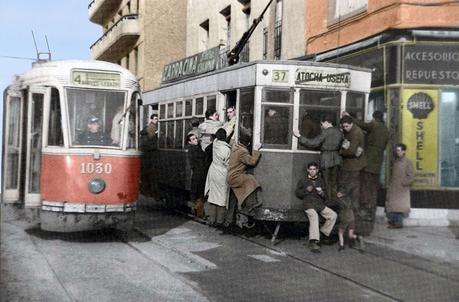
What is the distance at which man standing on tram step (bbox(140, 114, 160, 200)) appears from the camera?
1426 centimetres

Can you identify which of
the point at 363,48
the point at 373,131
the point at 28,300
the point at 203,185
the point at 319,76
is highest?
the point at 363,48

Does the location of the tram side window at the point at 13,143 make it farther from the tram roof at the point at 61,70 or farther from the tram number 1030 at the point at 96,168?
the tram number 1030 at the point at 96,168

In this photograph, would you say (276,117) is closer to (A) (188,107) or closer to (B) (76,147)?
(B) (76,147)

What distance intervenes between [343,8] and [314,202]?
7159mm

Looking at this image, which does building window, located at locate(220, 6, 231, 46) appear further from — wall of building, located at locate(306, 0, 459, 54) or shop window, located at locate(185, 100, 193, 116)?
shop window, located at locate(185, 100, 193, 116)

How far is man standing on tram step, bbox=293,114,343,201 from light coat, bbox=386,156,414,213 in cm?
250

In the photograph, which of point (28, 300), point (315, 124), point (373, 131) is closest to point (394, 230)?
point (373, 131)

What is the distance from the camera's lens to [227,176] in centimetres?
1004

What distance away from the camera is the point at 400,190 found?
11648 millimetres

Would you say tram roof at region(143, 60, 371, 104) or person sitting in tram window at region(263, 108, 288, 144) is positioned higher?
tram roof at region(143, 60, 371, 104)

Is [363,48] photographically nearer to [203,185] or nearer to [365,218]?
[365,218]

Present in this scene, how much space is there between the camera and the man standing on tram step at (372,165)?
11586 mm

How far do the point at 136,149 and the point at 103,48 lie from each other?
31677mm

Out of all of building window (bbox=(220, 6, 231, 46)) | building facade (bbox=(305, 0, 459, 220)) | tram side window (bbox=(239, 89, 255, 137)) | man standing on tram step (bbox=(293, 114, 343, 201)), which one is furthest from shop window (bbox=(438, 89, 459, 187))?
building window (bbox=(220, 6, 231, 46))
